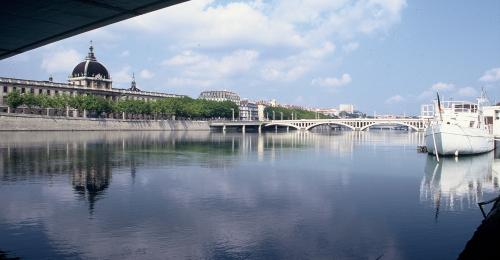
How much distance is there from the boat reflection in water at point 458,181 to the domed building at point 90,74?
14274 centimetres

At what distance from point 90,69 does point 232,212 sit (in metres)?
165

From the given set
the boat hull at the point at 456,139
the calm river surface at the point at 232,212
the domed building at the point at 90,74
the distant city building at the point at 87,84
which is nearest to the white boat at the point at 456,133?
A: the boat hull at the point at 456,139

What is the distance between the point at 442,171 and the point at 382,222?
25943 millimetres

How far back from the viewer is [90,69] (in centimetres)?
17638

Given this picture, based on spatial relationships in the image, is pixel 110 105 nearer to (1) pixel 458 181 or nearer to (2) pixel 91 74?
(2) pixel 91 74

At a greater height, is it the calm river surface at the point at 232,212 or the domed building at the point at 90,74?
the domed building at the point at 90,74

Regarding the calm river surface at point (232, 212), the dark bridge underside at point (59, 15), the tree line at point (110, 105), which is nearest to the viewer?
the dark bridge underside at point (59, 15)

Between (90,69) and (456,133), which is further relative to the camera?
(90,69)

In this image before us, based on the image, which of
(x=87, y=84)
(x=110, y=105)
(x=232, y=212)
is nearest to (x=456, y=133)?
(x=232, y=212)

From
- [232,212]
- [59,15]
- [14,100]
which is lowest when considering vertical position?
[232,212]

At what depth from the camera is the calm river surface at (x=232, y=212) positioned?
18281mm

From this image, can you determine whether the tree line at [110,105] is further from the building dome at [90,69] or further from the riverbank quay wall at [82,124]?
the building dome at [90,69]

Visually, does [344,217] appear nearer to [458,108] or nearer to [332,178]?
[332,178]

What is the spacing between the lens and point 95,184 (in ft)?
109
